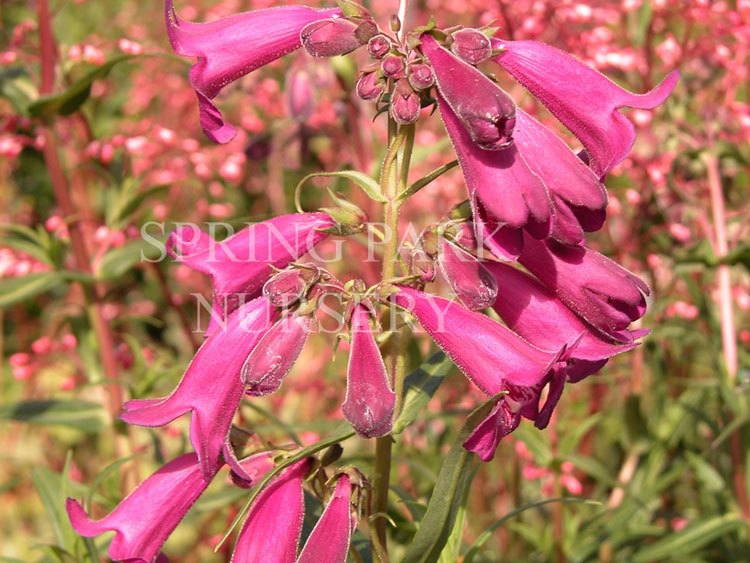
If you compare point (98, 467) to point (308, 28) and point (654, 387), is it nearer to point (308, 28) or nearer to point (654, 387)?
point (654, 387)

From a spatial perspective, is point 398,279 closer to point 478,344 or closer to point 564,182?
point 478,344

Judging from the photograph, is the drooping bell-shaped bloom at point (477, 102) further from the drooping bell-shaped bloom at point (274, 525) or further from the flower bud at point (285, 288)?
the drooping bell-shaped bloom at point (274, 525)

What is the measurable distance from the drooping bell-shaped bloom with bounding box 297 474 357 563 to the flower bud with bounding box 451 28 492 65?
0.91 meters

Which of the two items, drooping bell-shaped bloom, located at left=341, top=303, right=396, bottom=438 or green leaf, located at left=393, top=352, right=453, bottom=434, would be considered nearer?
drooping bell-shaped bloom, located at left=341, top=303, right=396, bottom=438

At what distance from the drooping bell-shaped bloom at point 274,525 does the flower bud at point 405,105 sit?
798 mm

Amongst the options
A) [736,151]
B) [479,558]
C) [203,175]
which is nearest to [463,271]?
[479,558]

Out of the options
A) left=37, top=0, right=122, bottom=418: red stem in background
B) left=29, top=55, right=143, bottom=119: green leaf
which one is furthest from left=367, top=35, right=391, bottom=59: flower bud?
left=37, top=0, right=122, bottom=418: red stem in background

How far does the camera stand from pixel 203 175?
382 centimetres

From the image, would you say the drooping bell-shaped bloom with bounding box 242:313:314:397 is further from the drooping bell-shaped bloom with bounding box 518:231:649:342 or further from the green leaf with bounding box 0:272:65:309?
the green leaf with bounding box 0:272:65:309

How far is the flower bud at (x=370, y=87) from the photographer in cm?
180

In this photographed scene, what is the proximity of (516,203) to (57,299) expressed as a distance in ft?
16.1

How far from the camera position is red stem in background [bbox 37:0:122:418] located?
132 inches

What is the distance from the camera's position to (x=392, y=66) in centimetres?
176

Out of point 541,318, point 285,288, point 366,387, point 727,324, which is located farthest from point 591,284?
point 727,324
